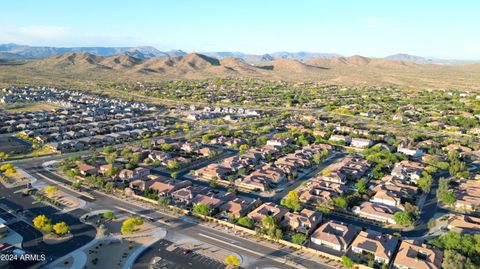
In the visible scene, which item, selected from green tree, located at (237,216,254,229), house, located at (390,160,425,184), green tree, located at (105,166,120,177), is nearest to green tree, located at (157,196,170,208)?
green tree, located at (237,216,254,229)

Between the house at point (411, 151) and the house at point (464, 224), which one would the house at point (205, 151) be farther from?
the house at point (464, 224)

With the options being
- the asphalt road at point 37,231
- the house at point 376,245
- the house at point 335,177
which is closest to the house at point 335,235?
the house at point 376,245

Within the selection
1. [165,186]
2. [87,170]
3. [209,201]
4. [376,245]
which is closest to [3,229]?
[87,170]

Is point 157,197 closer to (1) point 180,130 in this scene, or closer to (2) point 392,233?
(2) point 392,233

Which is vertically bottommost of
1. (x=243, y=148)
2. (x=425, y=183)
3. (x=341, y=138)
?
(x=243, y=148)

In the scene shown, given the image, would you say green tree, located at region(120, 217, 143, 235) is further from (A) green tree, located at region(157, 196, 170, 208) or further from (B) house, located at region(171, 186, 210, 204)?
(B) house, located at region(171, 186, 210, 204)

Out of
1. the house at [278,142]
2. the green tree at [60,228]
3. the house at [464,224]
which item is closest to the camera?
the green tree at [60,228]

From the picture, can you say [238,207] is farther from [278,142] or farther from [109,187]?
[278,142]

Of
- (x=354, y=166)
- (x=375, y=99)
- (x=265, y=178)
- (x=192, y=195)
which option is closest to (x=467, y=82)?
(x=375, y=99)
